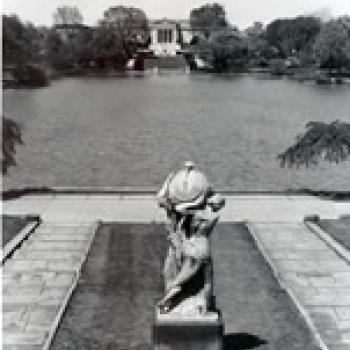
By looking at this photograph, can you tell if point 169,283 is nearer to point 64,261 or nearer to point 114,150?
point 64,261

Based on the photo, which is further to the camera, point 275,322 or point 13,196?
point 13,196

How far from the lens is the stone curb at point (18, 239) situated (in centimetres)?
1925

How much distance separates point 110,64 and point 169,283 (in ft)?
394

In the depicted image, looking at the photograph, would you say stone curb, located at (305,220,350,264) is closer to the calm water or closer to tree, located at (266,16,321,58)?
the calm water

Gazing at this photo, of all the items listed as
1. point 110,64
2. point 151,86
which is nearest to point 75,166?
point 151,86

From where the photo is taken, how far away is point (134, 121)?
61125mm

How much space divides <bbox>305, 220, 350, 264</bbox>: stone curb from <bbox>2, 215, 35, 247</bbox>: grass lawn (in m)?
7.81

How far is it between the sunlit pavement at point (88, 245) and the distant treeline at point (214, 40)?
245 ft

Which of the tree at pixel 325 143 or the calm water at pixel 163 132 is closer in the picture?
the tree at pixel 325 143

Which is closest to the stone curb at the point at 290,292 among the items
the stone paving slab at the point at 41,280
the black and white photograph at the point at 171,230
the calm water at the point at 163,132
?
the black and white photograph at the point at 171,230

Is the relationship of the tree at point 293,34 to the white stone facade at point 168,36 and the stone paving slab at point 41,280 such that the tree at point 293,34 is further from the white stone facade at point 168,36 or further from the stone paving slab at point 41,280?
the stone paving slab at point 41,280

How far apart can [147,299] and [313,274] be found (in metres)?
4.22

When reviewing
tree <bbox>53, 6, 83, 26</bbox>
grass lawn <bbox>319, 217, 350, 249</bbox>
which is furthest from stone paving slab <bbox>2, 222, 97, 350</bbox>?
tree <bbox>53, 6, 83, 26</bbox>

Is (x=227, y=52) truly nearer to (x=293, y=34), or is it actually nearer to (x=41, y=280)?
(x=293, y=34)
